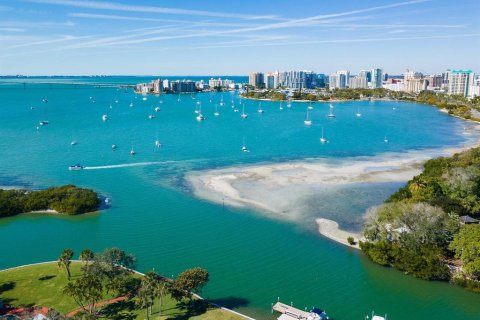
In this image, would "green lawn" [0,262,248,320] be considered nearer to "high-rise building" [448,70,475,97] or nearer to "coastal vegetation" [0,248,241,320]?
"coastal vegetation" [0,248,241,320]

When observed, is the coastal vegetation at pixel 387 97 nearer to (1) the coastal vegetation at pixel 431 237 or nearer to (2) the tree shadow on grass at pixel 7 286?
(1) the coastal vegetation at pixel 431 237

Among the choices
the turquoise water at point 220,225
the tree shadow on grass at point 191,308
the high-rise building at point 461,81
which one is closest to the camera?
the tree shadow on grass at point 191,308

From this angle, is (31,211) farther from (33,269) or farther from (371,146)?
(371,146)

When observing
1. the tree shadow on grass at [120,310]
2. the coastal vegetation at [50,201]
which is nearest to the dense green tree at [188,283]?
the tree shadow on grass at [120,310]

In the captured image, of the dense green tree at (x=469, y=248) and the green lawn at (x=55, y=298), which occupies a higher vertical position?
the dense green tree at (x=469, y=248)

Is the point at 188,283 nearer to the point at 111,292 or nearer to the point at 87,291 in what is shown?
the point at 111,292

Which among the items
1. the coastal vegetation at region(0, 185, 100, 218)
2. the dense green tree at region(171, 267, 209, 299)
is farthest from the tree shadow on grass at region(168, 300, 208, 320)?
the coastal vegetation at region(0, 185, 100, 218)

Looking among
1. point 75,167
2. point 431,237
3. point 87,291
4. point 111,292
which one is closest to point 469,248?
point 431,237
